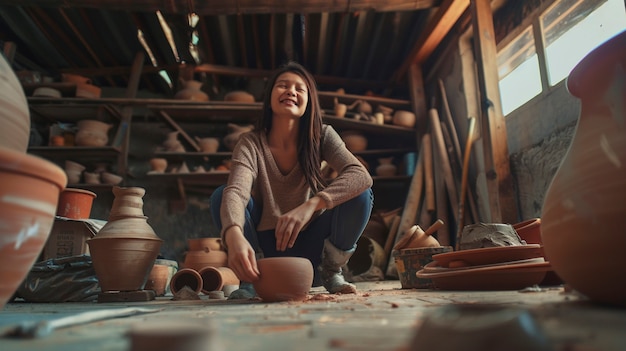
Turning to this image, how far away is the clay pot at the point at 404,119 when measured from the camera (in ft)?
17.7

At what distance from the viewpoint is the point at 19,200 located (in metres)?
0.98

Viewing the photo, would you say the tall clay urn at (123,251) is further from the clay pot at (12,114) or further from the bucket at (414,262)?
the bucket at (414,262)

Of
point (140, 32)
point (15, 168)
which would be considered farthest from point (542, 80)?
point (140, 32)

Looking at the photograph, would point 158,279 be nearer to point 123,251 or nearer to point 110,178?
point 123,251

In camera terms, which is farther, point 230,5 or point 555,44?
point 230,5

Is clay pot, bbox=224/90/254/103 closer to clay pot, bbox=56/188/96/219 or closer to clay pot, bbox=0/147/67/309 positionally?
clay pot, bbox=56/188/96/219

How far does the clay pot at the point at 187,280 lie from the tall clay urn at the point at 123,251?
9.0 inches

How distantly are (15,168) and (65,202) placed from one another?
98.8 inches

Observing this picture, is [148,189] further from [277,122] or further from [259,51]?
[277,122]

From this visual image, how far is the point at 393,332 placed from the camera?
2.62 feet

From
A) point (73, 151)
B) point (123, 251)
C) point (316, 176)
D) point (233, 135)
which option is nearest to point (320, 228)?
point (316, 176)

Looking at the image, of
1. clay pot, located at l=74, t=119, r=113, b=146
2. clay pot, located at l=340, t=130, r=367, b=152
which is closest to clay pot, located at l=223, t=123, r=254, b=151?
clay pot, located at l=340, t=130, r=367, b=152

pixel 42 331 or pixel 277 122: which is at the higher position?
pixel 277 122

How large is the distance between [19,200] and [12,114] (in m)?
0.32
